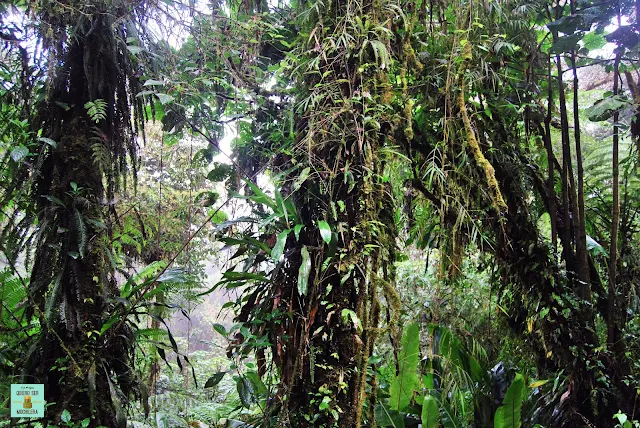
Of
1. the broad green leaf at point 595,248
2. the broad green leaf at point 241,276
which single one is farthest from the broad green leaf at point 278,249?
the broad green leaf at point 595,248

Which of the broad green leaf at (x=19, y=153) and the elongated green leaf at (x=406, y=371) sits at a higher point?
the broad green leaf at (x=19, y=153)

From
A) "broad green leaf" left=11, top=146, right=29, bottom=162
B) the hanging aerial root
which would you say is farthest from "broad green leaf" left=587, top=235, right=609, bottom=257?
"broad green leaf" left=11, top=146, right=29, bottom=162

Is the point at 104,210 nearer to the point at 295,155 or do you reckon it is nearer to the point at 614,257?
the point at 295,155

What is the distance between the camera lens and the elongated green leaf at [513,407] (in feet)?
6.56

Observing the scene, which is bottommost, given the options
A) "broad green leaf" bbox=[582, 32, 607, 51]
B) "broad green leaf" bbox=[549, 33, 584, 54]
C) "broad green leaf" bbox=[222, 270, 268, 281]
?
"broad green leaf" bbox=[222, 270, 268, 281]

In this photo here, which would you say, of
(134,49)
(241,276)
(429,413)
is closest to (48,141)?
(134,49)

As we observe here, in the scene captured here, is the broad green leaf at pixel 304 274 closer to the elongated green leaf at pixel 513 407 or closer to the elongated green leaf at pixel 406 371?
the elongated green leaf at pixel 406 371

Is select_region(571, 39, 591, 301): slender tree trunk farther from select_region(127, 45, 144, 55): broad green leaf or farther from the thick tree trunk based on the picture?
select_region(127, 45, 144, 55): broad green leaf

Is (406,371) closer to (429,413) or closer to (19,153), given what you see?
(429,413)

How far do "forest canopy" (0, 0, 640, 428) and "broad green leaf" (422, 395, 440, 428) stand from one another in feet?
0.04
